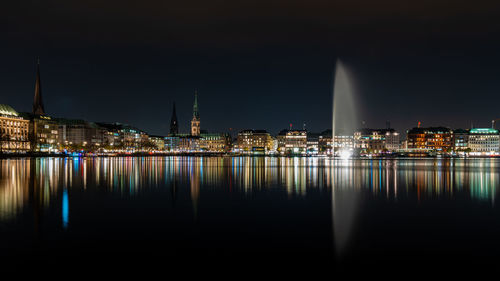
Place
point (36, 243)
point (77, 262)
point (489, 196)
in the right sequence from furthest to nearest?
point (489, 196)
point (36, 243)
point (77, 262)

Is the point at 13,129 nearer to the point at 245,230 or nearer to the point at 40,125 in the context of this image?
the point at 40,125

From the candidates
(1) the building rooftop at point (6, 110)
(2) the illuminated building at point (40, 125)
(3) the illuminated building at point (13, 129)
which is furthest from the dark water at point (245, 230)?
(2) the illuminated building at point (40, 125)

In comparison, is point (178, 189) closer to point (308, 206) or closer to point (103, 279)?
point (308, 206)

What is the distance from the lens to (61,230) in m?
14.1

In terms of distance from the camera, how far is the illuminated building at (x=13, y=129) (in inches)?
5795

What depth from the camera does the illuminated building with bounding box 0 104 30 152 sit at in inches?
5795

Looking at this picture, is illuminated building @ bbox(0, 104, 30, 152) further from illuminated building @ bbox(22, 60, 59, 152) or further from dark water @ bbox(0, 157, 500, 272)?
dark water @ bbox(0, 157, 500, 272)

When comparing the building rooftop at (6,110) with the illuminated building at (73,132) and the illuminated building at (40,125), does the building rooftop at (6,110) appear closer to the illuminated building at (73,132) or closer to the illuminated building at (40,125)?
the illuminated building at (40,125)

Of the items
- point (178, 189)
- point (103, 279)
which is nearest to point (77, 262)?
point (103, 279)

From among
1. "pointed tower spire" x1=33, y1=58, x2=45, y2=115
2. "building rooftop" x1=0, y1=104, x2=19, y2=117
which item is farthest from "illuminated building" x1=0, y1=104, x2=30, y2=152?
"pointed tower spire" x1=33, y1=58, x2=45, y2=115

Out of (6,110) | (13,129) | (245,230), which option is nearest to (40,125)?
(13,129)

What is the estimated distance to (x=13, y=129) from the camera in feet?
510

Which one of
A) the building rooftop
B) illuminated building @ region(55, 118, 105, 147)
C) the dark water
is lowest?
the dark water

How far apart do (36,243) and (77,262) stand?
2.67 metres
